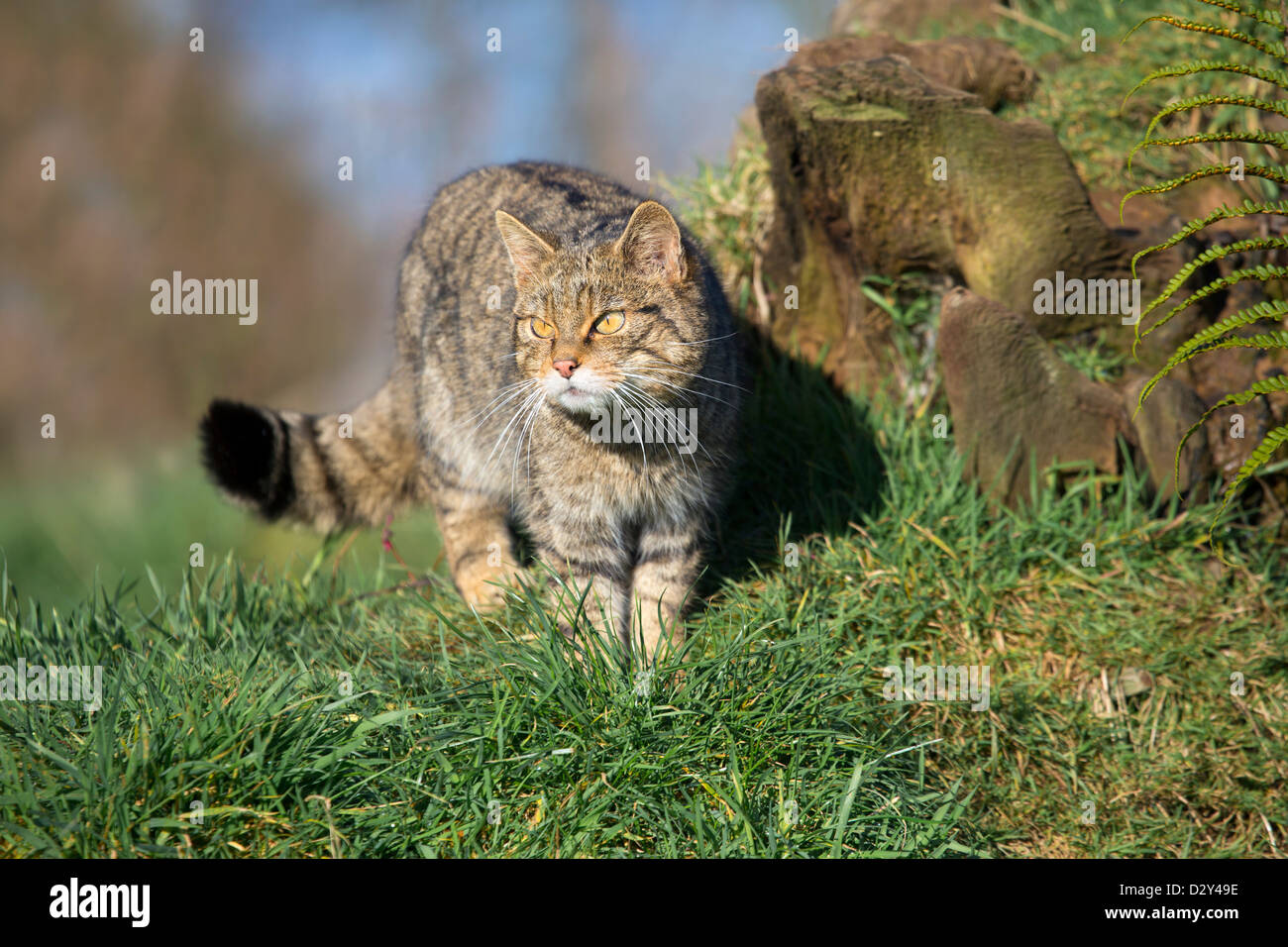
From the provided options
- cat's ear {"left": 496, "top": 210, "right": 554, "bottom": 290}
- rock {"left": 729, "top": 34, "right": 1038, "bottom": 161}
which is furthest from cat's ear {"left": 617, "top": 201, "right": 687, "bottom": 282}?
rock {"left": 729, "top": 34, "right": 1038, "bottom": 161}

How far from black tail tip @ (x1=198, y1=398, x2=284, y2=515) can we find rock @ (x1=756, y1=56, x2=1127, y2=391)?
8.27 feet

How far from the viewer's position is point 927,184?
4016mm

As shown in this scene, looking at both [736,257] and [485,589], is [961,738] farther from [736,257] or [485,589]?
[736,257]

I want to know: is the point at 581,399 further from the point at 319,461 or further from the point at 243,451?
the point at 319,461

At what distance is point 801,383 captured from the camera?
171 inches

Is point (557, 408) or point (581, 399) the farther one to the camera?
point (557, 408)

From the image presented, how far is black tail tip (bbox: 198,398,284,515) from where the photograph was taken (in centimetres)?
387

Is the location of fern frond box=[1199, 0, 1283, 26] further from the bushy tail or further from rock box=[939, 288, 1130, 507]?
the bushy tail

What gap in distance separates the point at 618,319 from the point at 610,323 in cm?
3

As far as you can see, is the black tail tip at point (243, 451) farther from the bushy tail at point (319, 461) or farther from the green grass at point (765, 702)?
the green grass at point (765, 702)

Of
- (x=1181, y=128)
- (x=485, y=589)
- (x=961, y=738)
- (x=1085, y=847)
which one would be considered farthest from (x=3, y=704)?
(x=1181, y=128)

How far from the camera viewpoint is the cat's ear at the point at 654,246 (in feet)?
10.1

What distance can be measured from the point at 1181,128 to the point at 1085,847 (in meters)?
3.53

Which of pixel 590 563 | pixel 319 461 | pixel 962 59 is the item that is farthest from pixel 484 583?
pixel 962 59
